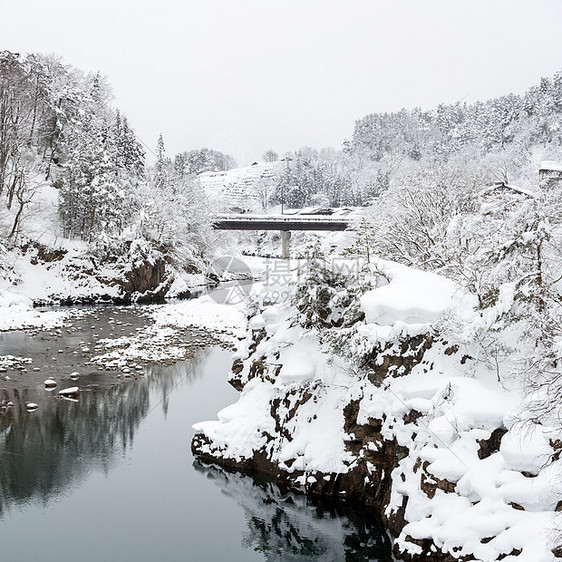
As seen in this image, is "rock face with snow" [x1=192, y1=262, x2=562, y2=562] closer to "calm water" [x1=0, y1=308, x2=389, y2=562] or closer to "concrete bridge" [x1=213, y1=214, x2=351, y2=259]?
"calm water" [x1=0, y1=308, x2=389, y2=562]

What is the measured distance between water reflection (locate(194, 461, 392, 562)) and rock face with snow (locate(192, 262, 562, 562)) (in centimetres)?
42

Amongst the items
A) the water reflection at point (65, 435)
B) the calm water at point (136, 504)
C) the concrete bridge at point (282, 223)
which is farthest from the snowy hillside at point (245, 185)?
the calm water at point (136, 504)

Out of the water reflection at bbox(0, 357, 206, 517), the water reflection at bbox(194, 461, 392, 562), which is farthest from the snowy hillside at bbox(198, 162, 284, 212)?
the water reflection at bbox(194, 461, 392, 562)

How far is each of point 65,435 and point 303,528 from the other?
25.8 feet

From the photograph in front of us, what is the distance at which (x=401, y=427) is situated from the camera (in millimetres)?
10617

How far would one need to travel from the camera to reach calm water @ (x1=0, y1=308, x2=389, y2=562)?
10.1m

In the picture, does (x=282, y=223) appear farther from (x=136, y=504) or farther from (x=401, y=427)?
(x=401, y=427)

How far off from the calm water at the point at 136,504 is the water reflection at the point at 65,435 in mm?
29

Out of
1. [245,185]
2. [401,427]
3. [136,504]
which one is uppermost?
[245,185]

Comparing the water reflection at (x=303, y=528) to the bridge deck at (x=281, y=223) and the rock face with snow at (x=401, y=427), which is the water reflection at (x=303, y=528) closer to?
the rock face with snow at (x=401, y=427)

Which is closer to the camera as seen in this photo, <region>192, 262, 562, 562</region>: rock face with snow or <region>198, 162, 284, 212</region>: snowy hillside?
<region>192, 262, 562, 562</region>: rock face with snow

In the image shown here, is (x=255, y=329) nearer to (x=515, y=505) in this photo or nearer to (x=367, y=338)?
(x=367, y=338)

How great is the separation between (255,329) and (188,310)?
18.3 m

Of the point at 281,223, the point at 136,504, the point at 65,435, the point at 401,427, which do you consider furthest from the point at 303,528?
the point at 281,223
